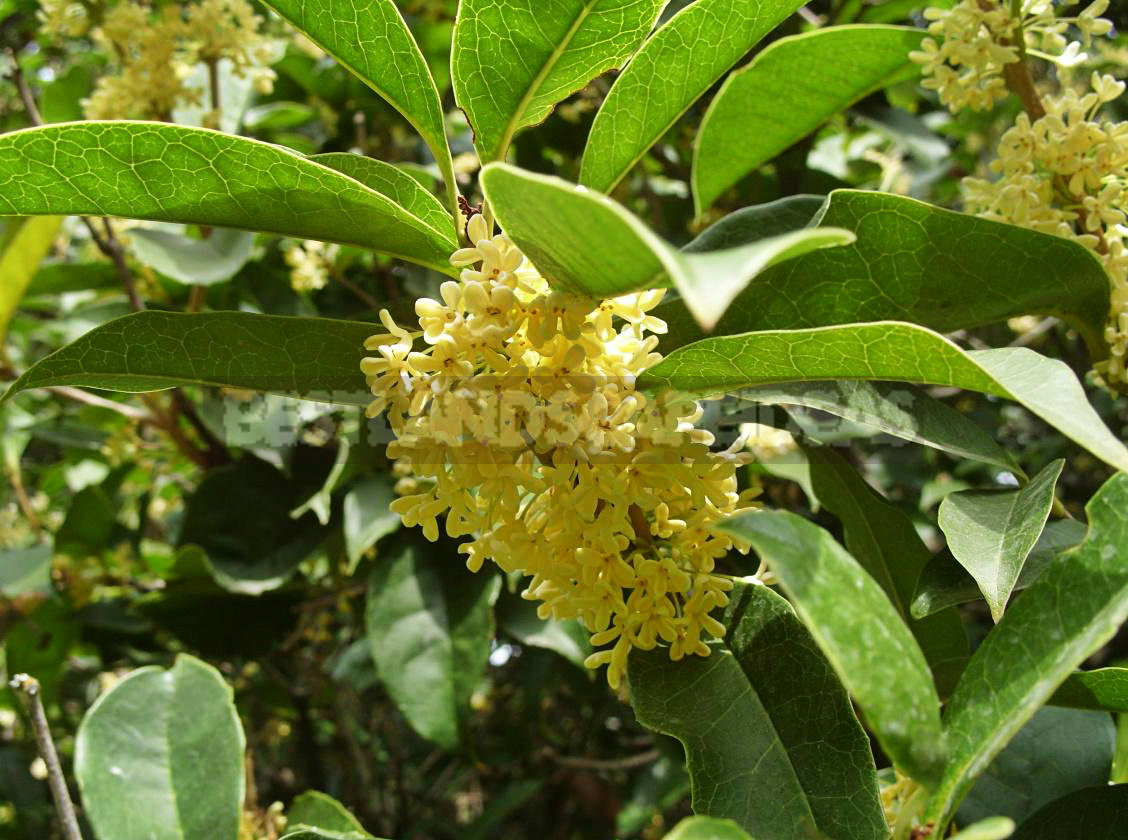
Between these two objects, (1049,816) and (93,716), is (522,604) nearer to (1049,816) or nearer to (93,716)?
(93,716)

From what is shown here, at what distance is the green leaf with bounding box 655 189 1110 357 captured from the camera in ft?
3.81

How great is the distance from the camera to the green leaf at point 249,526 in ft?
7.29

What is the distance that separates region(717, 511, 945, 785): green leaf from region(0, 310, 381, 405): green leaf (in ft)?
1.98

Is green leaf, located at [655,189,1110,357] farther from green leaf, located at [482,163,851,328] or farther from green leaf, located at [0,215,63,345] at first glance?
green leaf, located at [0,215,63,345]

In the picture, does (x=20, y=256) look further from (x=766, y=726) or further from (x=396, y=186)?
(x=766, y=726)

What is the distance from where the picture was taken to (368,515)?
2.12 metres

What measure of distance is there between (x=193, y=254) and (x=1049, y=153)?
5.86ft

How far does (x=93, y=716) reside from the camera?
59.0 inches

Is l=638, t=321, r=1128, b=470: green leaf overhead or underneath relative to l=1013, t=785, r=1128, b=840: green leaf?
overhead

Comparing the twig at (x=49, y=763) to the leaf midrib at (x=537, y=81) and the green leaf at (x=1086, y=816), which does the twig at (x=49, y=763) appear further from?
the green leaf at (x=1086, y=816)

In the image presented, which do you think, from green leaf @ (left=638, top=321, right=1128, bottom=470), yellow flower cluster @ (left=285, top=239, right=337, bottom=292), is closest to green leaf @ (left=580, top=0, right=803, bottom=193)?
green leaf @ (left=638, top=321, right=1128, bottom=470)

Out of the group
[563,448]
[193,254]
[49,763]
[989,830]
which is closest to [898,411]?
[563,448]

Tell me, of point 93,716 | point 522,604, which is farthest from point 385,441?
point 93,716

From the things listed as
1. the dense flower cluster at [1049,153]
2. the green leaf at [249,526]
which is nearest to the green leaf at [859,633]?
the dense flower cluster at [1049,153]
